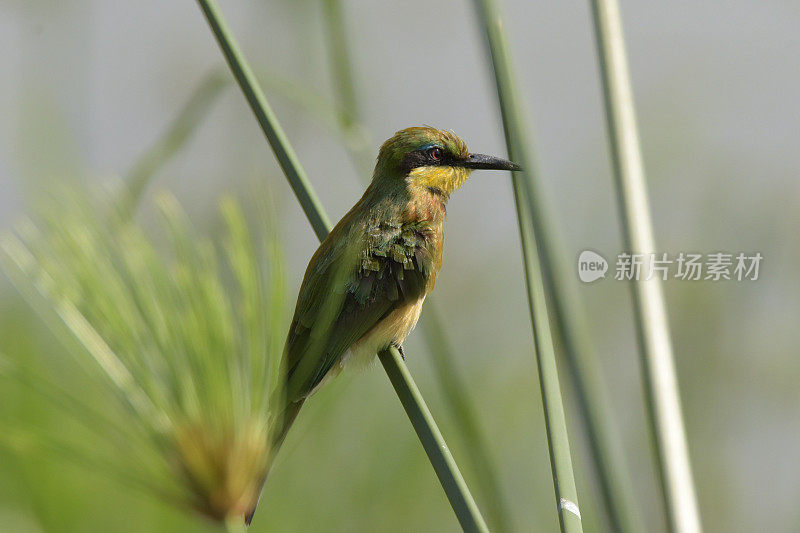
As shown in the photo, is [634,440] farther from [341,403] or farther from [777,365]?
[341,403]

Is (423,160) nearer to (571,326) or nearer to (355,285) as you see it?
(355,285)

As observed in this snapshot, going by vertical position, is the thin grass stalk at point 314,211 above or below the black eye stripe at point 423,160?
above

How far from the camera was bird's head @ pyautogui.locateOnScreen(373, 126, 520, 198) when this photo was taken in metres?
1.83

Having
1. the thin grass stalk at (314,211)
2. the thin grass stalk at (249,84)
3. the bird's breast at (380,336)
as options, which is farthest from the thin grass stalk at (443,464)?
the bird's breast at (380,336)

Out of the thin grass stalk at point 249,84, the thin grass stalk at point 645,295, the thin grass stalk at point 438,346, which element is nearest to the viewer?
the thin grass stalk at point 645,295

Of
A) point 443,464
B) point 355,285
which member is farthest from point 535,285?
point 355,285

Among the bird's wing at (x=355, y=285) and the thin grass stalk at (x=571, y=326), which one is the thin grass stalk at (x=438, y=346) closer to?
the bird's wing at (x=355, y=285)

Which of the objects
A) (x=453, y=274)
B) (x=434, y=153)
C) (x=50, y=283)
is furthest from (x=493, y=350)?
Result: (x=50, y=283)

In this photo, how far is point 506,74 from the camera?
0.83m

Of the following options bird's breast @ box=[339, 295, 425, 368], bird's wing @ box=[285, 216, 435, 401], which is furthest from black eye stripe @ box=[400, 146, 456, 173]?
bird's breast @ box=[339, 295, 425, 368]

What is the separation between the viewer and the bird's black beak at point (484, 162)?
173 centimetres

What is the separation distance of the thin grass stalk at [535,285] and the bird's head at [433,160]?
0.93m

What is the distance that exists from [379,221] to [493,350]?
58 cm

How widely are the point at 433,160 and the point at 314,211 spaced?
0.78m
